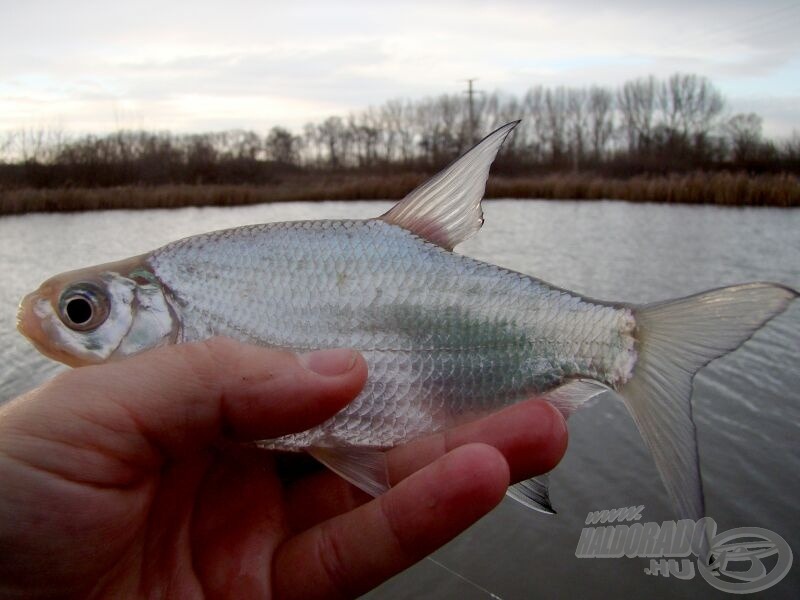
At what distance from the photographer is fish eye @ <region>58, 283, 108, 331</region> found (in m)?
1.87

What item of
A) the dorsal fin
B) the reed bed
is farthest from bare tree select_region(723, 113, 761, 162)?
the dorsal fin

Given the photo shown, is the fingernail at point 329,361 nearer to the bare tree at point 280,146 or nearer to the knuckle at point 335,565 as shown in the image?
the knuckle at point 335,565

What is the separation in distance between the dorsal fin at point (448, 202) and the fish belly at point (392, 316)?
2.1 inches

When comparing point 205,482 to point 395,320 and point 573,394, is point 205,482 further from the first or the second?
point 573,394

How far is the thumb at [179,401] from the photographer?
1.62 m

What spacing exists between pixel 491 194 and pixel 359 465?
1363 inches

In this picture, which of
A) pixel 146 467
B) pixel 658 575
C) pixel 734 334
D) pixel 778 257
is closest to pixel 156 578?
pixel 146 467

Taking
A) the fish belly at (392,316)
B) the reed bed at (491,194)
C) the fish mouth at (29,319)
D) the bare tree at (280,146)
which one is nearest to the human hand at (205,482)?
the fish belly at (392,316)

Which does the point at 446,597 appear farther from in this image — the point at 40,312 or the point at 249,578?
the point at 40,312

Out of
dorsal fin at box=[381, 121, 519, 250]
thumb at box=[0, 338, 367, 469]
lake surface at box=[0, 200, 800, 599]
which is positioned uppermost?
dorsal fin at box=[381, 121, 519, 250]

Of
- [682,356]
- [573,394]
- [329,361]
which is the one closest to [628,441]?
[573,394]

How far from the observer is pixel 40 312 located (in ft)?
6.08

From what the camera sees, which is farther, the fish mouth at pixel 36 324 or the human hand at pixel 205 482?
the fish mouth at pixel 36 324

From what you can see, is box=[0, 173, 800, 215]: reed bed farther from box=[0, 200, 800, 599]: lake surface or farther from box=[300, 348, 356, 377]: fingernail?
box=[300, 348, 356, 377]: fingernail
